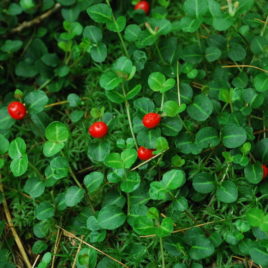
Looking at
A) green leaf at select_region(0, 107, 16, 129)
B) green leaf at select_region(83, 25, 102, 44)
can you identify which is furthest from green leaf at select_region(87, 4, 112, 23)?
green leaf at select_region(0, 107, 16, 129)

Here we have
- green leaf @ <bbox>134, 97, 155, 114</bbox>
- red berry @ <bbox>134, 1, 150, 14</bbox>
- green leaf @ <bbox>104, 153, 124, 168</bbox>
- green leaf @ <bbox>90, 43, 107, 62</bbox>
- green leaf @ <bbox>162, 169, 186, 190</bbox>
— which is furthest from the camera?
red berry @ <bbox>134, 1, 150, 14</bbox>

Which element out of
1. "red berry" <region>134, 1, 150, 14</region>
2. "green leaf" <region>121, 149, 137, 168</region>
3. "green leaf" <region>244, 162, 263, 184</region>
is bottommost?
"green leaf" <region>244, 162, 263, 184</region>

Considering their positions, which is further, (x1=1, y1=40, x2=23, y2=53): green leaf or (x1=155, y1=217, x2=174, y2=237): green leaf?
(x1=1, y1=40, x2=23, y2=53): green leaf

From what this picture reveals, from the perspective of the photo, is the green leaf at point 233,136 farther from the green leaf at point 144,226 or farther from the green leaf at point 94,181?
the green leaf at point 94,181

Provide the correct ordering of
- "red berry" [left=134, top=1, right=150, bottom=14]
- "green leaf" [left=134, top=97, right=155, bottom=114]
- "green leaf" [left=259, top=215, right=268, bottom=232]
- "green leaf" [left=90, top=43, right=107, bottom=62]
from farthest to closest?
"red berry" [left=134, top=1, right=150, bottom=14]
"green leaf" [left=90, top=43, right=107, bottom=62]
"green leaf" [left=134, top=97, right=155, bottom=114]
"green leaf" [left=259, top=215, right=268, bottom=232]

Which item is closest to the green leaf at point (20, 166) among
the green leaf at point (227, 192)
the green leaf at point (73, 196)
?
the green leaf at point (73, 196)

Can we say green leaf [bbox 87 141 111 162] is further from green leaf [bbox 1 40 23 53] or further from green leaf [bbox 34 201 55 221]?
green leaf [bbox 1 40 23 53]

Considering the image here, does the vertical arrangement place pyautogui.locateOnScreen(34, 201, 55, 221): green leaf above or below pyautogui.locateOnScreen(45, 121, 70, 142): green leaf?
below
